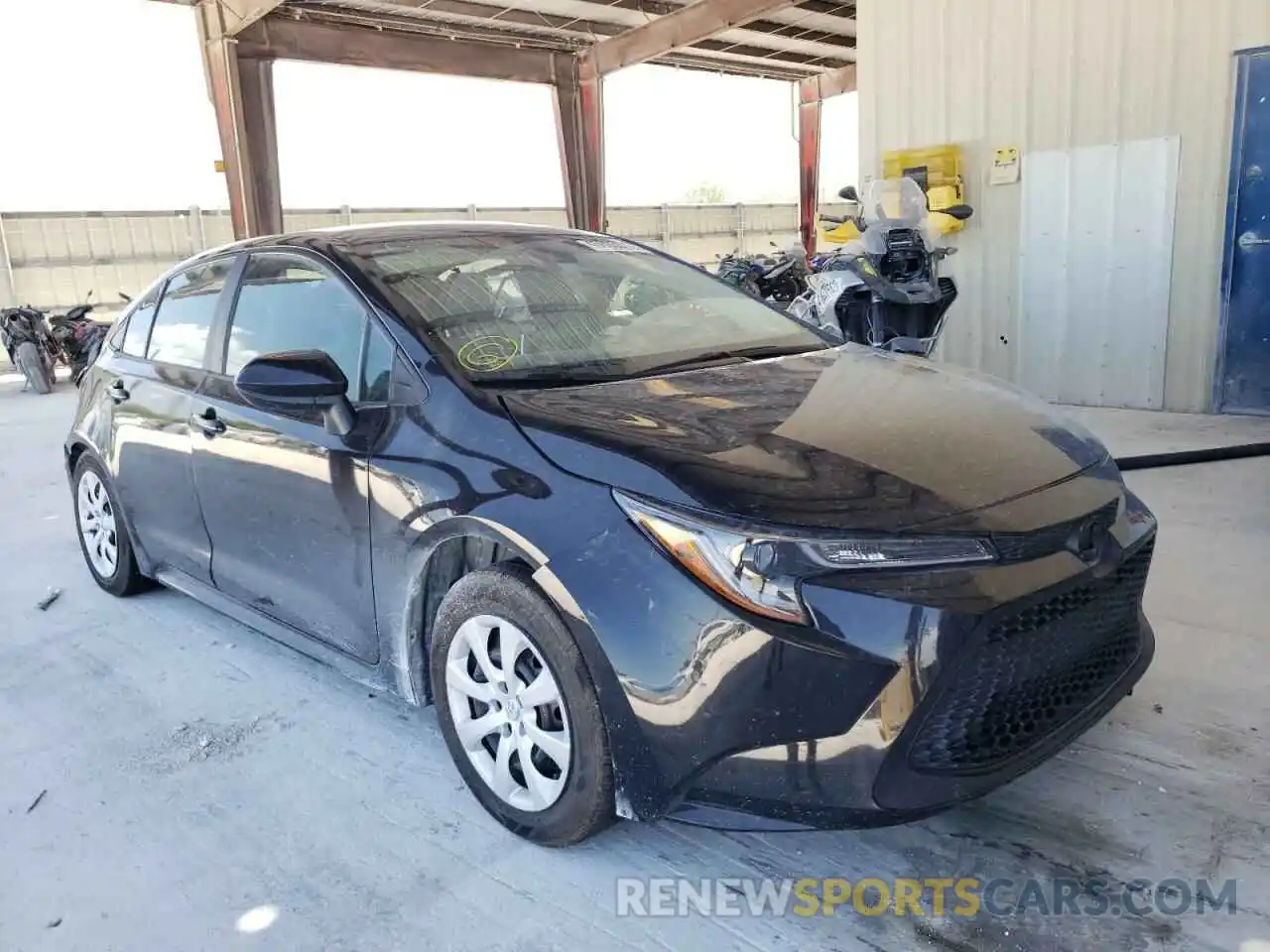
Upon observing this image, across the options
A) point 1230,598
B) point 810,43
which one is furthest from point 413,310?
point 810,43

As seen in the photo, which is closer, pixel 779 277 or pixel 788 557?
pixel 788 557

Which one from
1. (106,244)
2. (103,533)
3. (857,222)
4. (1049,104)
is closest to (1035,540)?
(103,533)

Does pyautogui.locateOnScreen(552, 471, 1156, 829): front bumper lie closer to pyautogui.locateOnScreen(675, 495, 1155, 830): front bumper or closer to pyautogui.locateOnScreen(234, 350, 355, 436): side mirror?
pyautogui.locateOnScreen(675, 495, 1155, 830): front bumper

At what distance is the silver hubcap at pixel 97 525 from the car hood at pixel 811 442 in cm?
237

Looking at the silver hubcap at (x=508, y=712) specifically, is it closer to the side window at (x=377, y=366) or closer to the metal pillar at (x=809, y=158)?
the side window at (x=377, y=366)

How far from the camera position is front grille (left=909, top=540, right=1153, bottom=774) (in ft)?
5.32

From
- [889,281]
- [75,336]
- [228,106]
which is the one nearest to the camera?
[889,281]

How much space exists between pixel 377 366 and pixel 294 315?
49 centimetres

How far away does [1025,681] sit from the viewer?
1.72 meters

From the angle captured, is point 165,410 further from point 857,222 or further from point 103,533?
point 857,222

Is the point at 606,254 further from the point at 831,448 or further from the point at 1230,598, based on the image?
the point at 1230,598

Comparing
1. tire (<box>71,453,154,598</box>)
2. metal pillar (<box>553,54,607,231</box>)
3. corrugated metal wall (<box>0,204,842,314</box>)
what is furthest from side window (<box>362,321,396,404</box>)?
metal pillar (<box>553,54,607,231</box>)

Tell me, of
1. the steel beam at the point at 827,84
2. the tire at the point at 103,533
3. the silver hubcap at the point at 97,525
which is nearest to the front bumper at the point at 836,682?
the tire at the point at 103,533

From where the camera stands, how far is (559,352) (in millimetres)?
2346
